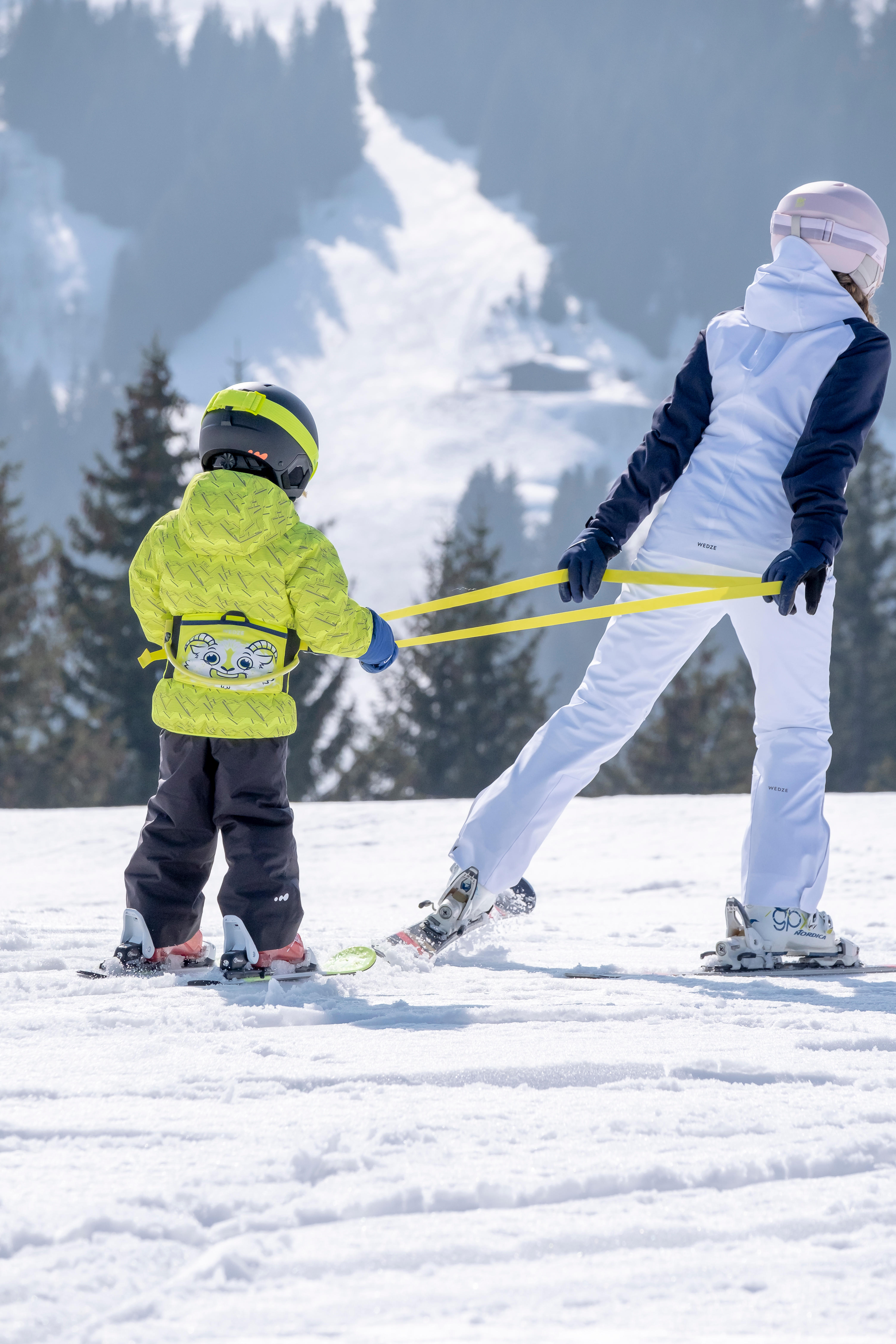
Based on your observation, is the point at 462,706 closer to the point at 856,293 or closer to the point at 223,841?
the point at 856,293

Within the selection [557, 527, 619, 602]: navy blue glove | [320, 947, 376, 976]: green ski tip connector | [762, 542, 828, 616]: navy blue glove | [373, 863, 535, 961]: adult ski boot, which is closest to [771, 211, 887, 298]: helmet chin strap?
[762, 542, 828, 616]: navy blue glove

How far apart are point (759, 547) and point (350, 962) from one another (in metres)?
1.42

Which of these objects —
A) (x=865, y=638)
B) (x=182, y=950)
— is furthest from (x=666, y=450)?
(x=865, y=638)

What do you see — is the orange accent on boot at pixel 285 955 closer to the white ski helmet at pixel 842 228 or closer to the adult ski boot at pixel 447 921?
the adult ski boot at pixel 447 921

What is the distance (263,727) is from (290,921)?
17.9 inches

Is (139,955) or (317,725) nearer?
(139,955)

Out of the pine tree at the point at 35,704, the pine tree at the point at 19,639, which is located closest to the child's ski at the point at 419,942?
the pine tree at the point at 35,704

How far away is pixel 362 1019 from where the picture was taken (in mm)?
2332

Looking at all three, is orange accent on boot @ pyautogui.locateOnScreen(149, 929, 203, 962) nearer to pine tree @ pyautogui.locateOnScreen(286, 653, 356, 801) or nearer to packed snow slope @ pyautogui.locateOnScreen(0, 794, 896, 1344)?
packed snow slope @ pyautogui.locateOnScreen(0, 794, 896, 1344)

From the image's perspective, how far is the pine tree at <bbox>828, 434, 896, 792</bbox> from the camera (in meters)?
35.2

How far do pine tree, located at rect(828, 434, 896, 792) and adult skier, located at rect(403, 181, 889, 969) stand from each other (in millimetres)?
32474

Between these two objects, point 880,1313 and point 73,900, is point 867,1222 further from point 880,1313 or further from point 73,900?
point 73,900

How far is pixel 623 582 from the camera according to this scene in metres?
3.08

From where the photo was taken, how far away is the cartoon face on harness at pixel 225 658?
281 centimetres
